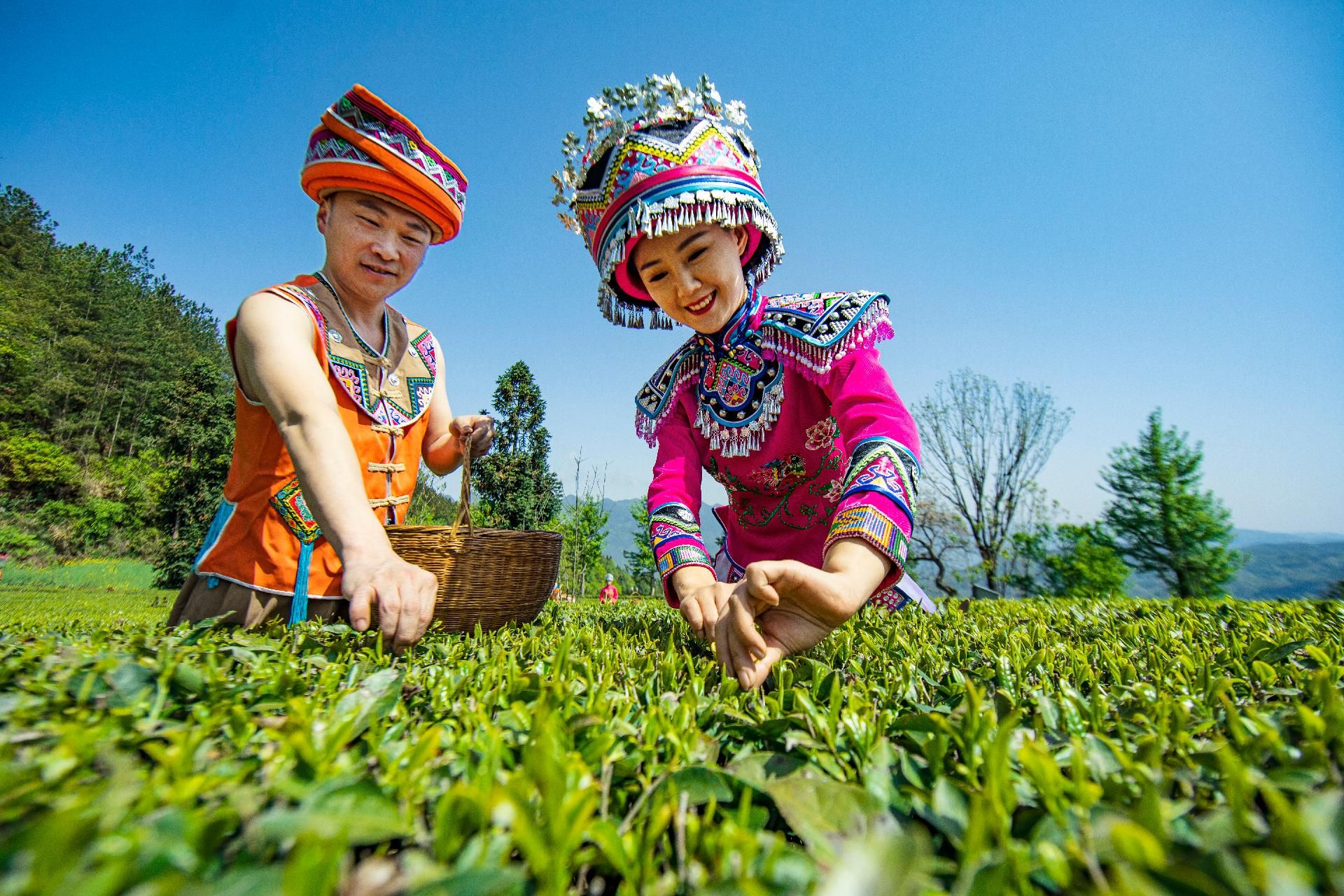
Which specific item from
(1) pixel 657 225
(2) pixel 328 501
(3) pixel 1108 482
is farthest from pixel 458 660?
(3) pixel 1108 482

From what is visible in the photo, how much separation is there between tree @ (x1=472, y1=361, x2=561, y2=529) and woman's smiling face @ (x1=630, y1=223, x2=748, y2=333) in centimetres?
2066

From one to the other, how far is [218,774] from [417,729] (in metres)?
0.25

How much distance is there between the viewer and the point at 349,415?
201cm

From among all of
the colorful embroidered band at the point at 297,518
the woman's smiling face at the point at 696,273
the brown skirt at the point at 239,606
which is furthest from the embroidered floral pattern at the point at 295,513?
the woman's smiling face at the point at 696,273

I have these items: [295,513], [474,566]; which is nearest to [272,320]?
[295,513]

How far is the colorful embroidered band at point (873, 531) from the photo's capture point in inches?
57.7

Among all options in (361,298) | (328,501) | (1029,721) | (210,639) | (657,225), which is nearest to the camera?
(1029,721)

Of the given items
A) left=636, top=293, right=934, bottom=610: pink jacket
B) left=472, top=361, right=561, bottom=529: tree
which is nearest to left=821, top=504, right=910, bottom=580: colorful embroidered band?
left=636, top=293, right=934, bottom=610: pink jacket

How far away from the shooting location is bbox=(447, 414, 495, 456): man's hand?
2139 millimetres

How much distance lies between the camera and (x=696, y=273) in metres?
1.98

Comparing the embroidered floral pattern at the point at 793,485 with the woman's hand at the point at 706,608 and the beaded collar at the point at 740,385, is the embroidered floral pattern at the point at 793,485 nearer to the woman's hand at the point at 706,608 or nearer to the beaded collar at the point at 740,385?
the beaded collar at the point at 740,385

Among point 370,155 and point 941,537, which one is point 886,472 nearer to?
point 370,155

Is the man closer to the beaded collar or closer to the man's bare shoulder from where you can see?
the man's bare shoulder

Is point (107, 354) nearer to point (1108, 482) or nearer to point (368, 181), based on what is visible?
point (368, 181)
